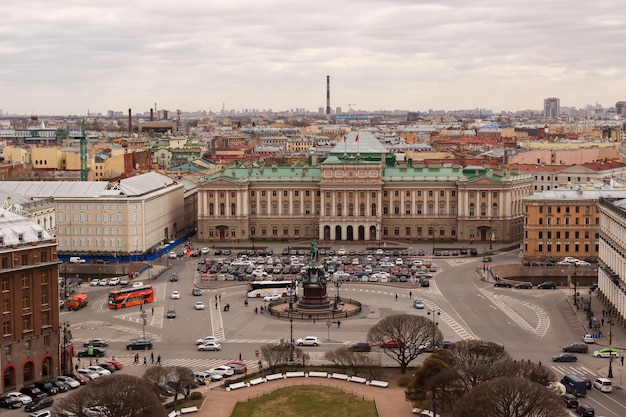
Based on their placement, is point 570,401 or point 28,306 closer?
point 570,401

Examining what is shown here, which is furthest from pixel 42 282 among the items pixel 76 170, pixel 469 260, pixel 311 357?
pixel 76 170

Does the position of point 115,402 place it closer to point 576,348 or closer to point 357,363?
point 357,363

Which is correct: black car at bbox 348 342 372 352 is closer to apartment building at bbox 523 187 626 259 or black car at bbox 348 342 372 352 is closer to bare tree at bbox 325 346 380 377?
bare tree at bbox 325 346 380 377

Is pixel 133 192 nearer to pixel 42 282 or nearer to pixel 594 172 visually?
pixel 42 282

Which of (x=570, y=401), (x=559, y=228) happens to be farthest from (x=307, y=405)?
(x=559, y=228)

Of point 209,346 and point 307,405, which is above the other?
point 307,405

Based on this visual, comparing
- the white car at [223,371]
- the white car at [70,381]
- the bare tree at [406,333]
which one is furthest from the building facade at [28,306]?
the bare tree at [406,333]
